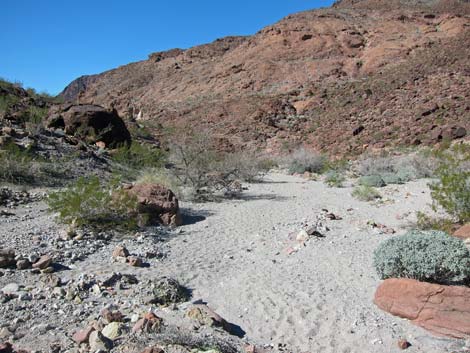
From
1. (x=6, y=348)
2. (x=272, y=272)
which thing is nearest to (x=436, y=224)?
(x=272, y=272)

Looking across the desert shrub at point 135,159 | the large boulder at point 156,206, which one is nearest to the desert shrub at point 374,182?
the desert shrub at point 135,159

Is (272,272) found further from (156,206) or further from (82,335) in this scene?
(156,206)

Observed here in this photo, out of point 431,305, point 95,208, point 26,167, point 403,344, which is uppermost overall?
point 26,167

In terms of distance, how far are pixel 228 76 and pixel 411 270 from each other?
41299mm

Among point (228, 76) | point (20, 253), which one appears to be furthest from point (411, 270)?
point (228, 76)

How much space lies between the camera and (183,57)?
57875 mm

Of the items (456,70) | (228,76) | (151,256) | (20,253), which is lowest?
(151,256)

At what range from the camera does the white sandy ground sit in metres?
4.04

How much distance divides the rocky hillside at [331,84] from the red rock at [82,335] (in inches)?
875

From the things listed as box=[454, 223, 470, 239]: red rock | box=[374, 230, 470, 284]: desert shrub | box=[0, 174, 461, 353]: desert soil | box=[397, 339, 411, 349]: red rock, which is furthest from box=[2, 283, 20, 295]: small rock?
box=[454, 223, 470, 239]: red rock

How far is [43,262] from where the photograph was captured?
523 centimetres

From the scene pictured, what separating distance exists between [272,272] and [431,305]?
212cm

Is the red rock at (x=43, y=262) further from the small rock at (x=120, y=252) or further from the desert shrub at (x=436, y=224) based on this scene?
the desert shrub at (x=436, y=224)

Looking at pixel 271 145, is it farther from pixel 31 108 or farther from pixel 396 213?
pixel 396 213
